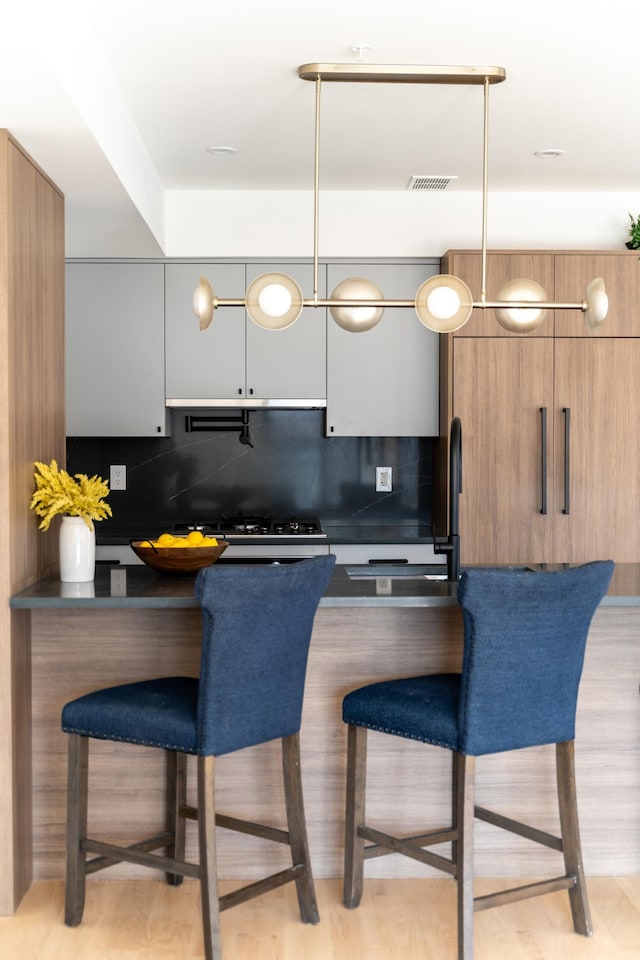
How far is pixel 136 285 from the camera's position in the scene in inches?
203

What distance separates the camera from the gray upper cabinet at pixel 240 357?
5180mm

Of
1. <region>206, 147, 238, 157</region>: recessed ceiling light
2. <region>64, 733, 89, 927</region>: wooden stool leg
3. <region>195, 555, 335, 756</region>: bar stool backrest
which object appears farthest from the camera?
<region>206, 147, 238, 157</region>: recessed ceiling light

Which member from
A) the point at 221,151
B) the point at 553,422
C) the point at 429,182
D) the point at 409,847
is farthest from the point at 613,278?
the point at 409,847

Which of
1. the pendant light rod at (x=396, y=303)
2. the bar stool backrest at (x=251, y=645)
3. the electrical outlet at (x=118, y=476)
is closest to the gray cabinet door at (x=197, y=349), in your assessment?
the electrical outlet at (x=118, y=476)

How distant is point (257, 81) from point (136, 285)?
6.24ft

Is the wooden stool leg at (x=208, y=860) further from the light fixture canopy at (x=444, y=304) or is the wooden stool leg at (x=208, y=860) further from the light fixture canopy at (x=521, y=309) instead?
the light fixture canopy at (x=521, y=309)

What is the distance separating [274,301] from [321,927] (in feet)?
6.03

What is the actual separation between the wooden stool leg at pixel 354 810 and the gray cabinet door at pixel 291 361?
258 centimetres

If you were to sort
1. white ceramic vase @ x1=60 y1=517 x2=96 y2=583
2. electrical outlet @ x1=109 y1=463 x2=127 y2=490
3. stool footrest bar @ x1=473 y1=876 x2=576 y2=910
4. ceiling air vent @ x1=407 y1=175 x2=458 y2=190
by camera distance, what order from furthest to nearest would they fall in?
electrical outlet @ x1=109 y1=463 x2=127 y2=490, ceiling air vent @ x1=407 y1=175 x2=458 y2=190, white ceramic vase @ x1=60 y1=517 x2=96 y2=583, stool footrest bar @ x1=473 y1=876 x2=576 y2=910

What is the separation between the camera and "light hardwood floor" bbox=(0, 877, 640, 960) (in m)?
2.72

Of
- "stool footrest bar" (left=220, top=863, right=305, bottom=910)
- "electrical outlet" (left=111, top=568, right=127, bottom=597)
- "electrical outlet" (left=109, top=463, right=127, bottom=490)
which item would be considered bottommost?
"stool footrest bar" (left=220, top=863, right=305, bottom=910)

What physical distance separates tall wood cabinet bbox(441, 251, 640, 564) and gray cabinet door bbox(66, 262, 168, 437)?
1524 millimetres

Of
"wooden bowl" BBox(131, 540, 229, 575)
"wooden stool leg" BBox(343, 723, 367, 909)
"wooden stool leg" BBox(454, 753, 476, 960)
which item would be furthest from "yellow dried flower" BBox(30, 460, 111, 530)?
"wooden stool leg" BBox(454, 753, 476, 960)

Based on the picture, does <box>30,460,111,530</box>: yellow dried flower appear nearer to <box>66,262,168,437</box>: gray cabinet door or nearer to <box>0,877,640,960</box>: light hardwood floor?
<box>0,877,640,960</box>: light hardwood floor
